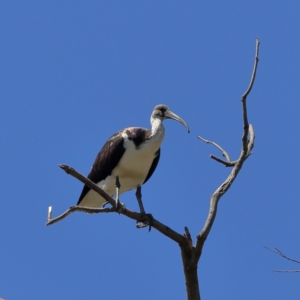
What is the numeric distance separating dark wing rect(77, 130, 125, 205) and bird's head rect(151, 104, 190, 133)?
A: 0.79 m

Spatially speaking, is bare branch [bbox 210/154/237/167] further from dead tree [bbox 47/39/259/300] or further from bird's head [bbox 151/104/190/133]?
bird's head [bbox 151/104/190/133]

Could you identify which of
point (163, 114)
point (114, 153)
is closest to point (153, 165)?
point (114, 153)

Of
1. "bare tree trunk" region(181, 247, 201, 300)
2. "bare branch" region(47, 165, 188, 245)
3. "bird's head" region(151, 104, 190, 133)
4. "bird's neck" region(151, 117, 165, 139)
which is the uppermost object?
"bird's head" region(151, 104, 190, 133)

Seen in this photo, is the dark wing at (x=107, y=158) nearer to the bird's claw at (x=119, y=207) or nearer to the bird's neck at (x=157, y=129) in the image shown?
the bird's neck at (x=157, y=129)

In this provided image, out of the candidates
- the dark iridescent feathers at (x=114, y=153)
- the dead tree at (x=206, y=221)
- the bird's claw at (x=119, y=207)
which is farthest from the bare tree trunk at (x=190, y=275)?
the dark iridescent feathers at (x=114, y=153)

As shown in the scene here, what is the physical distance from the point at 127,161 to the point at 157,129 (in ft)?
2.32

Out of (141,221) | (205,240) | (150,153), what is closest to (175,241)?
(205,240)

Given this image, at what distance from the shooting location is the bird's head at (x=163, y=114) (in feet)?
39.4

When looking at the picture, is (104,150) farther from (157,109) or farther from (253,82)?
(253,82)

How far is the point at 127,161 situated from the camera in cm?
1122

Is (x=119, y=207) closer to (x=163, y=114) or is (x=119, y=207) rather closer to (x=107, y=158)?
(x=107, y=158)

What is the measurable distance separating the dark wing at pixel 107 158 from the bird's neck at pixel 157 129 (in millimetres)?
511

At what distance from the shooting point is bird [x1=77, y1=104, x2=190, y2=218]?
11.2 meters

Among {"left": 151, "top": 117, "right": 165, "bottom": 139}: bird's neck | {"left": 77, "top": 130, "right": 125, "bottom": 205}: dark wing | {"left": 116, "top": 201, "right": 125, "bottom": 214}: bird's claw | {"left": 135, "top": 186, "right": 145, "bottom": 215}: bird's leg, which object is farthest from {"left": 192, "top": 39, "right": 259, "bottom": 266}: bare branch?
{"left": 77, "top": 130, "right": 125, "bottom": 205}: dark wing
